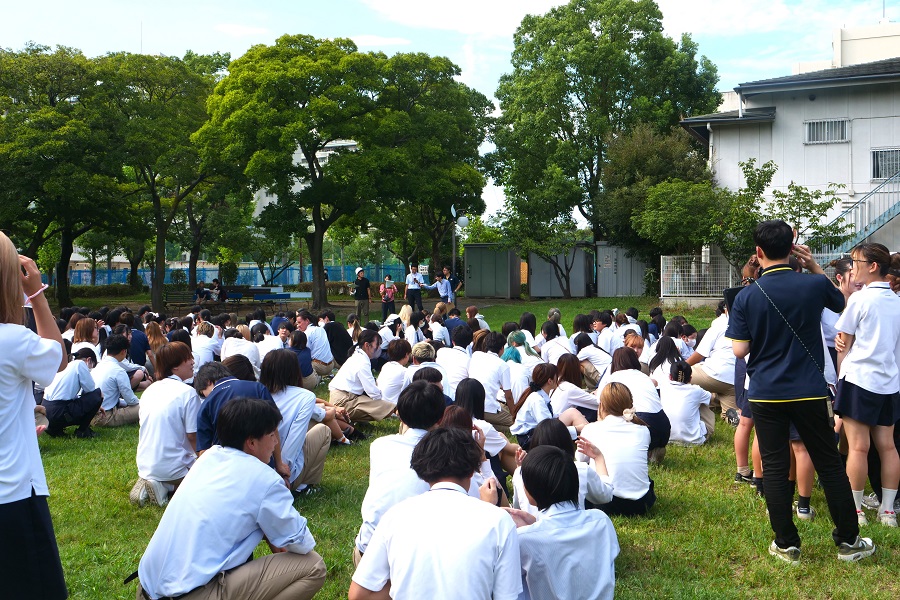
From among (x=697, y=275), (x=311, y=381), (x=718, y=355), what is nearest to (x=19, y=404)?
(x=718, y=355)

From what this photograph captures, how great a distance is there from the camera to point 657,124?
28516 mm

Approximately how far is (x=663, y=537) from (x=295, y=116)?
1980 cm

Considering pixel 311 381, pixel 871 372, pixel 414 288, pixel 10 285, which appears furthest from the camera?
pixel 414 288

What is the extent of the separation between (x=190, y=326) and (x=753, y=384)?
1013 centimetres

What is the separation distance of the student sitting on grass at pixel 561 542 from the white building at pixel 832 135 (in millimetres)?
19379

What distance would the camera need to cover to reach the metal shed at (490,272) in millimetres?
30781

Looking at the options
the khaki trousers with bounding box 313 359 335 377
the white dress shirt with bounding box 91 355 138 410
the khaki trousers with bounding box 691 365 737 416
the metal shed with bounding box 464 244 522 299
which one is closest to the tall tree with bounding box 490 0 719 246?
the metal shed with bounding box 464 244 522 299

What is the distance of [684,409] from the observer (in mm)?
7227

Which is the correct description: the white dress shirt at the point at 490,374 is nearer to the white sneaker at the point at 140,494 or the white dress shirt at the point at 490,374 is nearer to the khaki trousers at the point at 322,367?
the white sneaker at the point at 140,494

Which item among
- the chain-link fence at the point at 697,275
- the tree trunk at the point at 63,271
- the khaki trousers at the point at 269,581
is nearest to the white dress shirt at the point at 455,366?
the khaki trousers at the point at 269,581

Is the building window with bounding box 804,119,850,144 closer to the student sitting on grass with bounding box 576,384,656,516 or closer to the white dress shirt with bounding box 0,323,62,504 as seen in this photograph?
the student sitting on grass with bounding box 576,384,656,516

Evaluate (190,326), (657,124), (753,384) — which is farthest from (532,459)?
(657,124)

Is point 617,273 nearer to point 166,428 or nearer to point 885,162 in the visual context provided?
point 885,162

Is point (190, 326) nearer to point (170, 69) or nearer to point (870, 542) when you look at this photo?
point (870, 542)
